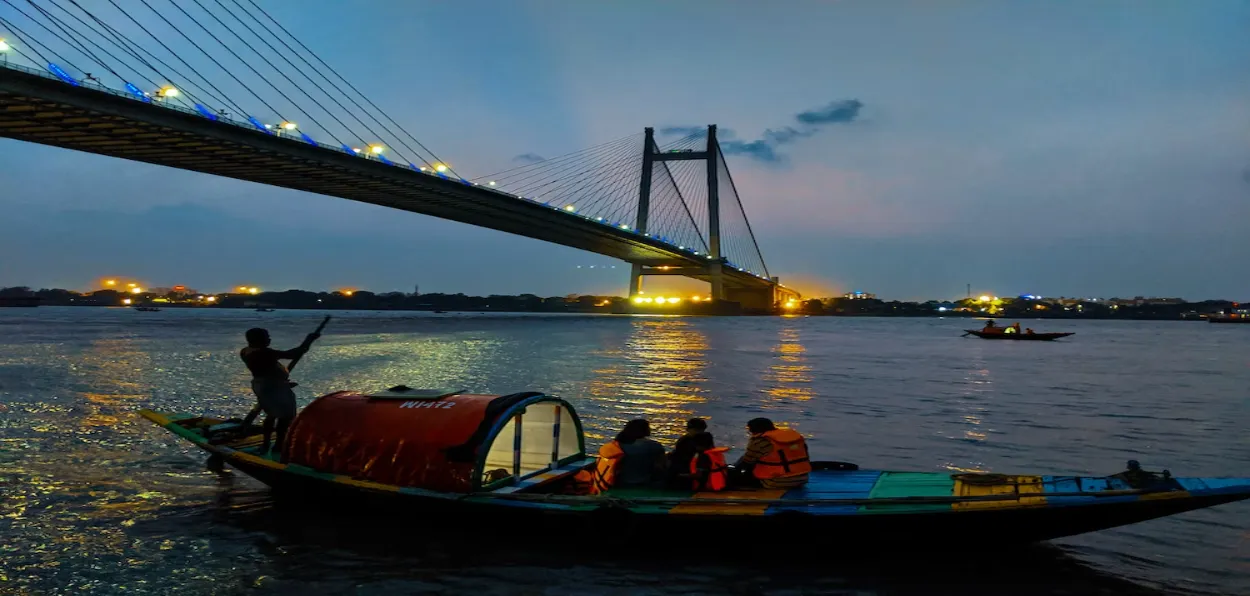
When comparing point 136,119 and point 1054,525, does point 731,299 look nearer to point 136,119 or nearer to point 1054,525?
point 136,119

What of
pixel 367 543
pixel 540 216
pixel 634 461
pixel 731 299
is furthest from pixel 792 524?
pixel 731 299

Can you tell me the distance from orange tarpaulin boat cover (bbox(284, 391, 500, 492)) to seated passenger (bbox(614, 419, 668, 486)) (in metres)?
1.28

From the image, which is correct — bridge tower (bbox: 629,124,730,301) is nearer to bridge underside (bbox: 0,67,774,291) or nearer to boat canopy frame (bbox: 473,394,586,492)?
bridge underside (bbox: 0,67,774,291)

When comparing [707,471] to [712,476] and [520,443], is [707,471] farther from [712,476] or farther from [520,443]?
[520,443]

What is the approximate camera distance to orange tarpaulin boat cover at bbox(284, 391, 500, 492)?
7.06m

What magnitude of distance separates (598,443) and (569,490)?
206 inches

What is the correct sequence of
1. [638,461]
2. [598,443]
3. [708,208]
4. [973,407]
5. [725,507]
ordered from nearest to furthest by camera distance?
[725,507] < [638,461] < [598,443] < [973,407] < [708,208]

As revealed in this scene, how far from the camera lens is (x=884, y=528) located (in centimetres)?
614

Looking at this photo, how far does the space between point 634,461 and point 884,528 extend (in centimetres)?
217

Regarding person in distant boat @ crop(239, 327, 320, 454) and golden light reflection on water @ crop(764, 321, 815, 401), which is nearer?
person in distant boat @ crop(239, 327, 320, 454)

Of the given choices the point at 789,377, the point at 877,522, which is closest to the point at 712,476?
the point at 877,522

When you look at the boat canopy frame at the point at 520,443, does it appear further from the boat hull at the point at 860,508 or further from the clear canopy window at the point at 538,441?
the boat hull at the point at 860,508

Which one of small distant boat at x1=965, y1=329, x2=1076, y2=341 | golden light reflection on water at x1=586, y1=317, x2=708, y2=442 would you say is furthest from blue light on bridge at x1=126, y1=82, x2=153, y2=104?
small distant boat at x1=965, y1=329, x2=1076, y2=341

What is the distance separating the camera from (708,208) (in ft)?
282
